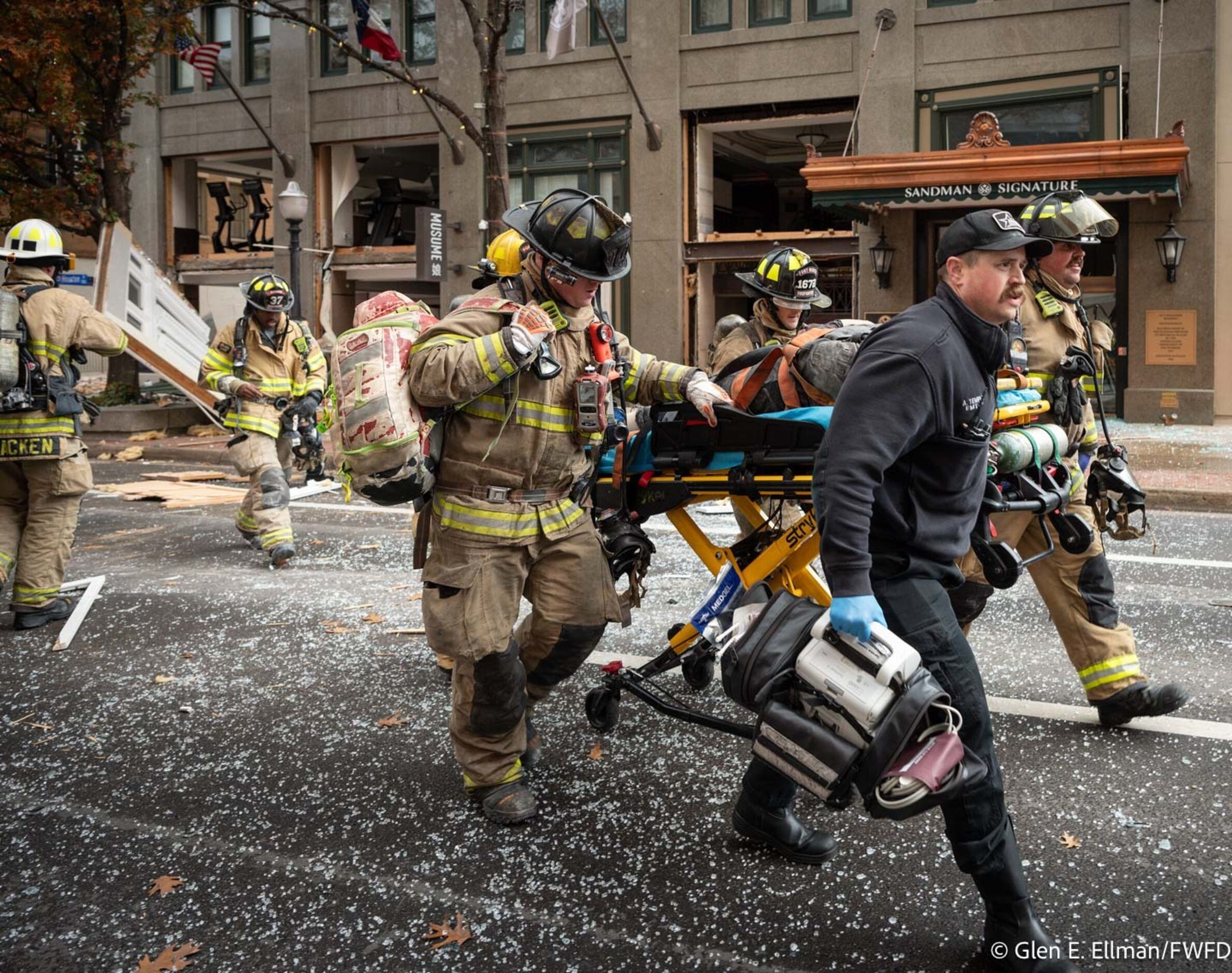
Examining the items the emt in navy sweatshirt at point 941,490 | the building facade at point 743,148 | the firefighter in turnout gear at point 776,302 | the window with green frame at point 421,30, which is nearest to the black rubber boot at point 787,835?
the emt in navy sweatshirt at point 941,490

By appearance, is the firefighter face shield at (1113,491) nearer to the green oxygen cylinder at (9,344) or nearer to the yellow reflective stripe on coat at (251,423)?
the green oxygen cylinder at (9,344)

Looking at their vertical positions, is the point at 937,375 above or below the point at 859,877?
above

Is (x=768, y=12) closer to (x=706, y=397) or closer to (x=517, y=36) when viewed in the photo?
(x=517, y=36)

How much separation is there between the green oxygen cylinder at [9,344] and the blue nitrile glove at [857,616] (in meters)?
5.60

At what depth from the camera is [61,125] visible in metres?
17.5

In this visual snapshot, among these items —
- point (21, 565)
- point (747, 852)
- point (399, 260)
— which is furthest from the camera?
point (399, 260)

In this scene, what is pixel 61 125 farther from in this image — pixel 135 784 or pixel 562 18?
pixel 135 784

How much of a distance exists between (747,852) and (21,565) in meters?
5.05

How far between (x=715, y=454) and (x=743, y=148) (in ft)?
61.5

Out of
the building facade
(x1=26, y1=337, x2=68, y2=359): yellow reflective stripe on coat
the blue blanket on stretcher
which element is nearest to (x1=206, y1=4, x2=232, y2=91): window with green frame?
the building facade

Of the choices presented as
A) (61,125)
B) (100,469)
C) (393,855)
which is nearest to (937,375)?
(393,855)

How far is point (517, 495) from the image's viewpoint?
4059 mm

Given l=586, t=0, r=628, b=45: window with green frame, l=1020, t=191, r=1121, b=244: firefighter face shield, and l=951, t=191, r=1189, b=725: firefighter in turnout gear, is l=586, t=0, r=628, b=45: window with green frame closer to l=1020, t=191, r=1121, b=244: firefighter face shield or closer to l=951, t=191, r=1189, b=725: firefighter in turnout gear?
l=951, t=191, r=1189, b=725: firefighter in turnout gear

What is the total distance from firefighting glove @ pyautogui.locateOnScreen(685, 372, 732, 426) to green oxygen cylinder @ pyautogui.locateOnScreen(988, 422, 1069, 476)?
95 centimetres
